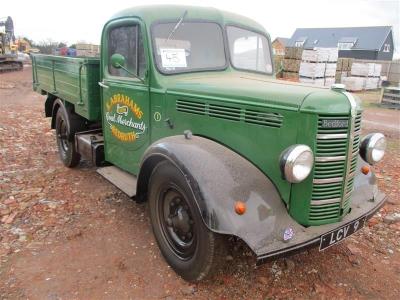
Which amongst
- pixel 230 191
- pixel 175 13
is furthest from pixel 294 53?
pixel 230 191

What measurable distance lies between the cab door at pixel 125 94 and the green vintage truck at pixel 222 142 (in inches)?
0.6

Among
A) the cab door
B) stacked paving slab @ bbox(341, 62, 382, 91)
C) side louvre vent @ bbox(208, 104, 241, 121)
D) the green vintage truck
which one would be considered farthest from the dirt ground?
stacked paving slab @ bbox(341, 62, 382, 91)

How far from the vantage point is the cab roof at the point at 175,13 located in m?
3.58

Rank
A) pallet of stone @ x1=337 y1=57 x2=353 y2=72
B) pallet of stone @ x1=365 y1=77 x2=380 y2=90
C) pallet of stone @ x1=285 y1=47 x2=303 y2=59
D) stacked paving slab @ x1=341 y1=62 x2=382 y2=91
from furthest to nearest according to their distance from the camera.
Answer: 1. pallet of stone @ x1=337 y1=57 x2=353 y2=72
2. pallet of stone @ x1=365 y1=77 x2=380 y2=90
3. stacked paving slab @ x1=341 y1=62 x2=382 y2=91
4. pallet of stone @ x1=285 y1=47 x2=303 y2=59

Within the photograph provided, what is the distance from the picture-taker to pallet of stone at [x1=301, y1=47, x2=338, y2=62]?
51.6 feet

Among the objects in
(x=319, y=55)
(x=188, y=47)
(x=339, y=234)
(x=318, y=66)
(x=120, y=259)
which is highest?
(x=188, y=47)

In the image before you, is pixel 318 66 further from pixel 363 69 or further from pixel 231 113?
pixel 231 113

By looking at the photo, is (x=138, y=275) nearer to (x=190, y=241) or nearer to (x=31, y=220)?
(x=190, y=241)

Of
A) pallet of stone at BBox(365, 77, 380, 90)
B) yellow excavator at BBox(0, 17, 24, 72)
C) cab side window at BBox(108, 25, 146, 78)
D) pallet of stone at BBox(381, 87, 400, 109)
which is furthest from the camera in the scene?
yellow excavator at BBox(0, 17, 24, 72)

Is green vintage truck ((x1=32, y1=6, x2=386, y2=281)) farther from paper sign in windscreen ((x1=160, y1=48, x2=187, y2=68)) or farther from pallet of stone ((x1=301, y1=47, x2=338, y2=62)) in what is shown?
pallet of stone ((x1=301, y1=47, x2=338, y2=62))

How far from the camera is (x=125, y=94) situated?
3.95m

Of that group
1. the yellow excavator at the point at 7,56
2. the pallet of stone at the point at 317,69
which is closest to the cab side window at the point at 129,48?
the pallet of stone at the point at 317,69

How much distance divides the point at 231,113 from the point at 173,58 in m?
0.92

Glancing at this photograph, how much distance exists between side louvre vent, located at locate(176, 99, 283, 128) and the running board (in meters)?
0.93
